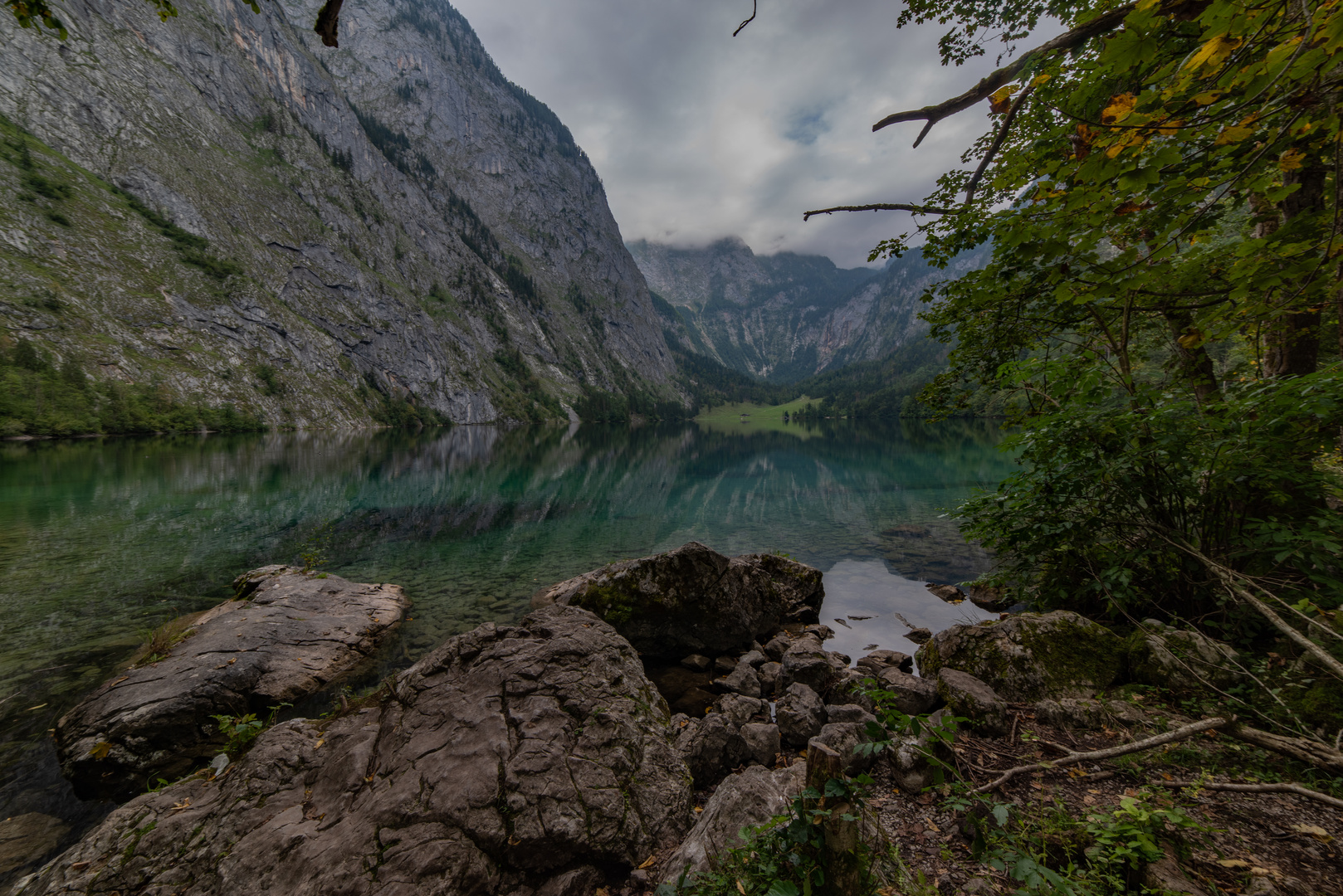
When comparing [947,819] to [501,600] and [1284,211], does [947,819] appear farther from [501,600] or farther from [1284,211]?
[501,600]

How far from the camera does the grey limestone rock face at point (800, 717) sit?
7117mm

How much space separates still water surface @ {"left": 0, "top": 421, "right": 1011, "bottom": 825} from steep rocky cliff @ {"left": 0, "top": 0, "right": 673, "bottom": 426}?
3793 cm

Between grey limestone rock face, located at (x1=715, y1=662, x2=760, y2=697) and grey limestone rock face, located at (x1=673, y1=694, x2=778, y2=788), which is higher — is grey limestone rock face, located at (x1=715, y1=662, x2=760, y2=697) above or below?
below

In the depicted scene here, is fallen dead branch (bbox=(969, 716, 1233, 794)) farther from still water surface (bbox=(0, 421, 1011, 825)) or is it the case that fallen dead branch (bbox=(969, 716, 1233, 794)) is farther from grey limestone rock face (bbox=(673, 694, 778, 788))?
still water surface (bbox=(0, 421, 1011, 825))

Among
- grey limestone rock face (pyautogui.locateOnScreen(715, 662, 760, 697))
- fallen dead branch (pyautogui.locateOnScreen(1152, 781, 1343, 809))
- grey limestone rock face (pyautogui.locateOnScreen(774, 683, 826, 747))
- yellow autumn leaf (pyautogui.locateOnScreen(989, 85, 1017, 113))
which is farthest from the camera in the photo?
grey limestone rock face (pyautogui.locateOnScreen(715, 662, 760, 697))

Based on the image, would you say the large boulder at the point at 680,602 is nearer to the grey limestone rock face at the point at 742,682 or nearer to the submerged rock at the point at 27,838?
the grey limestone rock face at the point at 742,682

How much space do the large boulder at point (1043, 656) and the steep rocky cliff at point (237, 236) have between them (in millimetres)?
103142

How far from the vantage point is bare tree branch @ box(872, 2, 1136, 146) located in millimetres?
3609

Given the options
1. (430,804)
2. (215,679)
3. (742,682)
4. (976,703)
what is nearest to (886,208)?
(976,703)

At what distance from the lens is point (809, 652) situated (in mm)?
9406

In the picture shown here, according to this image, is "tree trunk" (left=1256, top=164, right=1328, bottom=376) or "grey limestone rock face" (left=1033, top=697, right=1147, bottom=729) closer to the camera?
"grey limestone rock face" (left=1033, top=697, right=1147, bottom=729)

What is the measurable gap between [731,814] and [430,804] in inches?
115

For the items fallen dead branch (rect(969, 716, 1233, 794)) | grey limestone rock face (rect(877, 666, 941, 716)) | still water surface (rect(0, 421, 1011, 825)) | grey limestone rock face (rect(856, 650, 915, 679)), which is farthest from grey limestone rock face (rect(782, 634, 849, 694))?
fallen dead branch (rect(969, 716, 1233, 794))

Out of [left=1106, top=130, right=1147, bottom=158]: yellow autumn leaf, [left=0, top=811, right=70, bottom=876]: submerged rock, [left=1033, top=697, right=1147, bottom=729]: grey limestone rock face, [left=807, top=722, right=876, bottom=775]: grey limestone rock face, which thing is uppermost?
[left=1106, top=130, right=1147, bottom=158]: yellow autumn leaf
